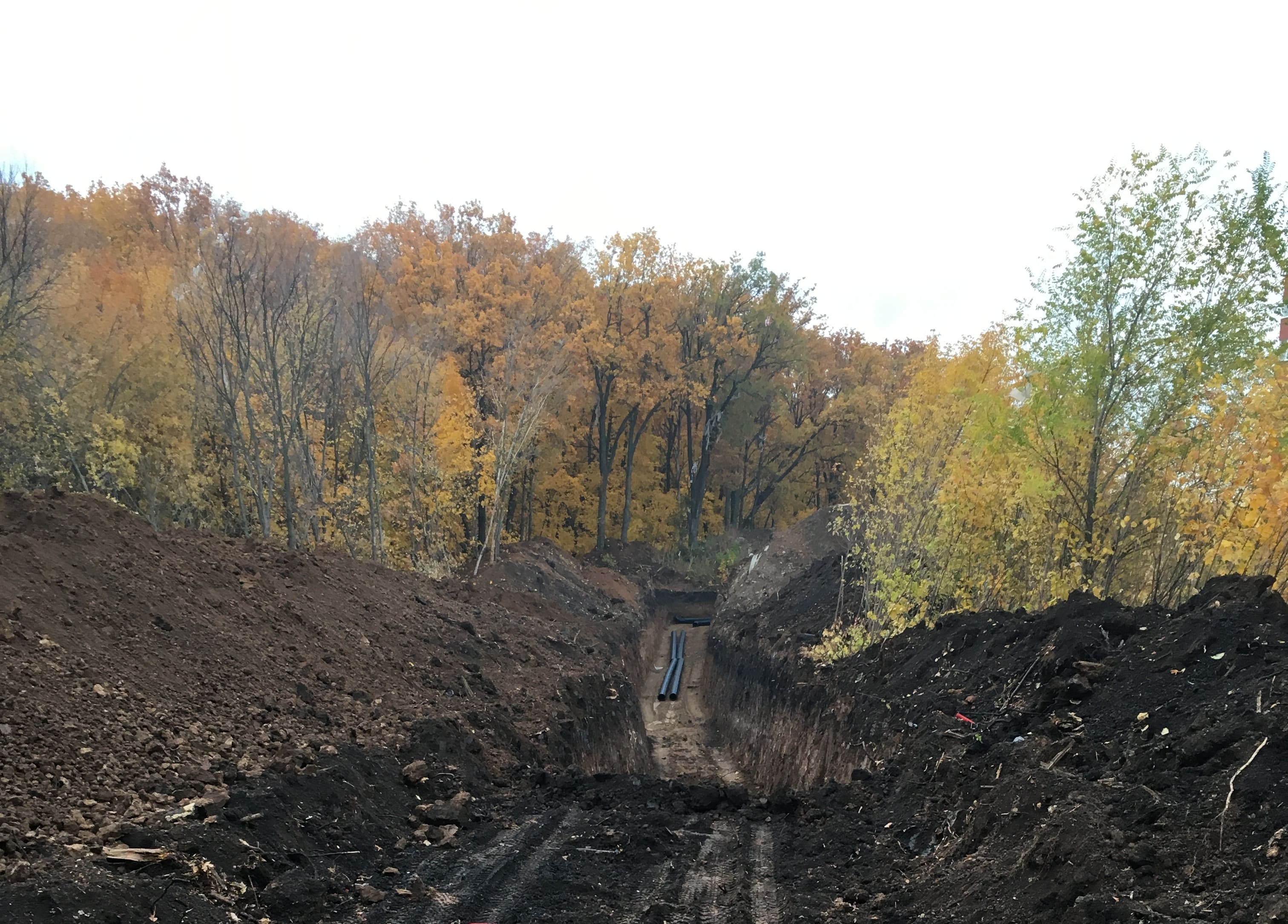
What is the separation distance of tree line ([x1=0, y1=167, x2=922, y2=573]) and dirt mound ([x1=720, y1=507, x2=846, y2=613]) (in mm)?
4026

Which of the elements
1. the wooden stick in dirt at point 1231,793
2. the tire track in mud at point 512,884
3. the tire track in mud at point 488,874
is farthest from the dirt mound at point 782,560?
the wooden stick in dirt at point 1231,793

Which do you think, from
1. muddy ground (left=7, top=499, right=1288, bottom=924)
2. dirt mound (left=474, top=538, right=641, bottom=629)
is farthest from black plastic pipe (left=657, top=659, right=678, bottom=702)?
muddy ground (left=7, top=499, right=1288, bottom=924)

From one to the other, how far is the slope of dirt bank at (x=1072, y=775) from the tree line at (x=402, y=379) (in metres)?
8.04

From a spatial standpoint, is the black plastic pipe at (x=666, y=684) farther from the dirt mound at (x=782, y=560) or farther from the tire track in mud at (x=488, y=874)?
the tire track in mud at (x=488, y=874)

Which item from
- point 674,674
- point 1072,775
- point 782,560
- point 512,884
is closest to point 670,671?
point 674,674

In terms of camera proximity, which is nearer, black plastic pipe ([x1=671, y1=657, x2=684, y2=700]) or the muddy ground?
the muddy ground

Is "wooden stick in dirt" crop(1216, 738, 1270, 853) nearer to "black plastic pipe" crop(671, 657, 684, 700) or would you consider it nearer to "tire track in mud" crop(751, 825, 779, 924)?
"tire track in mud" crop(751, 825, 779, 924)

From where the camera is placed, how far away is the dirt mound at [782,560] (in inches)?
1043

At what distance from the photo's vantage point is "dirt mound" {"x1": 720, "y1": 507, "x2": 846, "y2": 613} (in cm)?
2650

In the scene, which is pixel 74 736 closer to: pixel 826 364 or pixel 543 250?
pixel 543 250

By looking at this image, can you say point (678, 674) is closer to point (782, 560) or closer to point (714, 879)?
point (782, 560)

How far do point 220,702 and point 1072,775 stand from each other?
6.75m

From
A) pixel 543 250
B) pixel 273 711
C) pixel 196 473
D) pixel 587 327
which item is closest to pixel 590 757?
pixel 273 711

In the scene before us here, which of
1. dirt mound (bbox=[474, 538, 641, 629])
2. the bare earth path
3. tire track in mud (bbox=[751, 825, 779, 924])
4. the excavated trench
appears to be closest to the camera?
tire track in mud (bbox=[751, 825, 779, 924])
